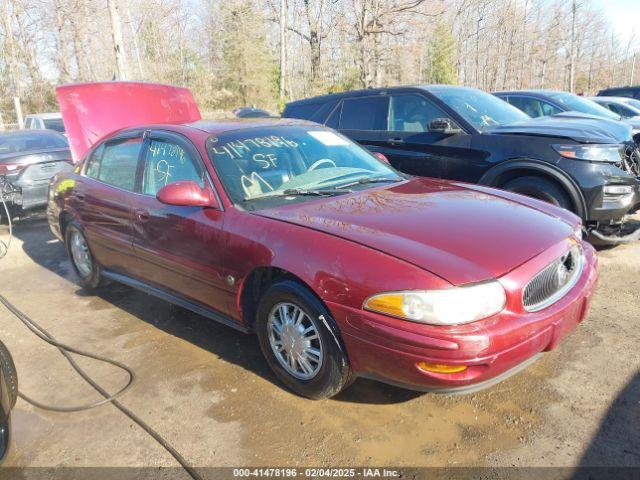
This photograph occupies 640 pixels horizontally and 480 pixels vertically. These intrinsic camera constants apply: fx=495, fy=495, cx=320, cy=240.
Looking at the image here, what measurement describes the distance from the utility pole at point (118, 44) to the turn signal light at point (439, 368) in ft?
51.8

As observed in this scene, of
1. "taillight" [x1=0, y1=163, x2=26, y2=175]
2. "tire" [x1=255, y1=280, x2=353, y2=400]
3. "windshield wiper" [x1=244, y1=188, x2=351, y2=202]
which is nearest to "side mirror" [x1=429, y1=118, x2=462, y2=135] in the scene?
"windshield wiper" [x1=244, y1=188, x2=351, y2=202]

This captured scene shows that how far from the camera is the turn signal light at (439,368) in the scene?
2.29 m

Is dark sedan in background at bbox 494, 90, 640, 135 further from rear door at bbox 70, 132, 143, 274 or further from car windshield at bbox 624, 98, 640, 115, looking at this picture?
rear door at bbox 70, 132, 143, 274

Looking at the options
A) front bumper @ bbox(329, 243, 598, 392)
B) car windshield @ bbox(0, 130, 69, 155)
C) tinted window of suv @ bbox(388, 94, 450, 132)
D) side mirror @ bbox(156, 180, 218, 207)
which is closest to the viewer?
front bumper @ bbox(329, 243, 598, 392)

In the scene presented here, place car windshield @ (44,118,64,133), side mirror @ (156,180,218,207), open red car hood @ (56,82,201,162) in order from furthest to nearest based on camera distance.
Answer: car windshield @ (44,118,64,133), open red car hood @ (56,82,201,162), side mirror @ (156,180,218,207)

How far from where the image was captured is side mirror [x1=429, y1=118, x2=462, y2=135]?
5496 millimetres

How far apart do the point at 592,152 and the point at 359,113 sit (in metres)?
2.88

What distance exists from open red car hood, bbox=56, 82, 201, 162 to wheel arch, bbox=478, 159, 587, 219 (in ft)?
13.0

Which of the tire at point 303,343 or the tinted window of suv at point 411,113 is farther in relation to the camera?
the tinted window of suv at point 411,113

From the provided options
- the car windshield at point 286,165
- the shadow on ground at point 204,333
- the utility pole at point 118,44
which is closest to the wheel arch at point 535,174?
the car windshield at point 286,165

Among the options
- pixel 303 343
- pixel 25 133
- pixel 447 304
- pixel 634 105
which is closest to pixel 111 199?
pixel 303 343

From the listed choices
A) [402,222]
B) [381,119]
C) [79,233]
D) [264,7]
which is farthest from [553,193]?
[264,7]

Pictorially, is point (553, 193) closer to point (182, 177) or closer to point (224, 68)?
point (182, 177)

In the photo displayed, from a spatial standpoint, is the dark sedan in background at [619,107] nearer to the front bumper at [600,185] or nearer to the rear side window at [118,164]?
the front bumper at [600,185]
